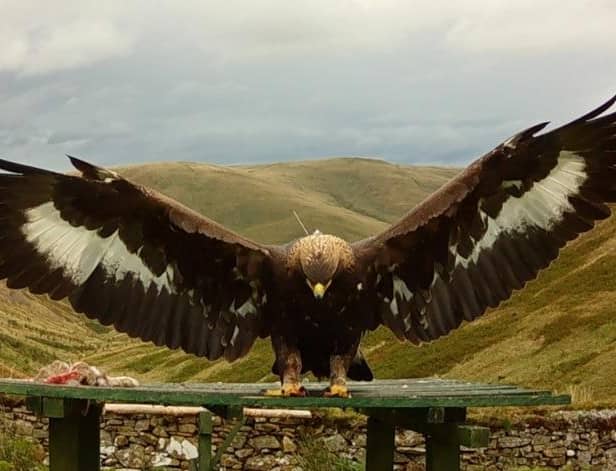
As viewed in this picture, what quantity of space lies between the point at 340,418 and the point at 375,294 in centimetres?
1150

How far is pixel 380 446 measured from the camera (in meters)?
10.7

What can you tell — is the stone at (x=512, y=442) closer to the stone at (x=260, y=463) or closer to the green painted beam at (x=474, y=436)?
the stone at (x=260, y=463)

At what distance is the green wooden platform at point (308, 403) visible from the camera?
23.5 feet

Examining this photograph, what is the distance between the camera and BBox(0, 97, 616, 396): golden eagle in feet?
26.1

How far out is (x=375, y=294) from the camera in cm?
847

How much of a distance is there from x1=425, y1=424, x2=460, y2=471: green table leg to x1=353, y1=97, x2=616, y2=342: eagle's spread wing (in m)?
0.90

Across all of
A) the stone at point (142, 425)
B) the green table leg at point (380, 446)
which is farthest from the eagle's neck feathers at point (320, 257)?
the stone at point (142, 425)

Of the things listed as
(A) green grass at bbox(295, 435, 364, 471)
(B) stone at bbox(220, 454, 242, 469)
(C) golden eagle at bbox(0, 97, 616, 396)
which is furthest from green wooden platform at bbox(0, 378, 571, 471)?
(B) stone at bbox(220, 454, 242, 469)

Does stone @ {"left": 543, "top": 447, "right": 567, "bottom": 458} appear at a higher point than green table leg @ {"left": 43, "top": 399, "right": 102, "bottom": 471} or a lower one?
lower

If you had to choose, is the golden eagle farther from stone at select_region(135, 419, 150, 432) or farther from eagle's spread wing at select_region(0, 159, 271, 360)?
stone at select_region(135, 419, 150, 432)

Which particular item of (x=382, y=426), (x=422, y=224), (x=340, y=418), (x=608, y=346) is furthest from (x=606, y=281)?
(x=422, y=224)

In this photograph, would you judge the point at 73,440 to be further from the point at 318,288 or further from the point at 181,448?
the point at 181,448

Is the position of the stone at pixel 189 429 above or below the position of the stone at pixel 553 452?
above

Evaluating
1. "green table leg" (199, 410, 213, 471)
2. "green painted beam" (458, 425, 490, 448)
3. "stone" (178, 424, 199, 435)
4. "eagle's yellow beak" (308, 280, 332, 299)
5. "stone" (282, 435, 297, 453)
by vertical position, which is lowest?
"stone" (282, 435, 297, 453)
